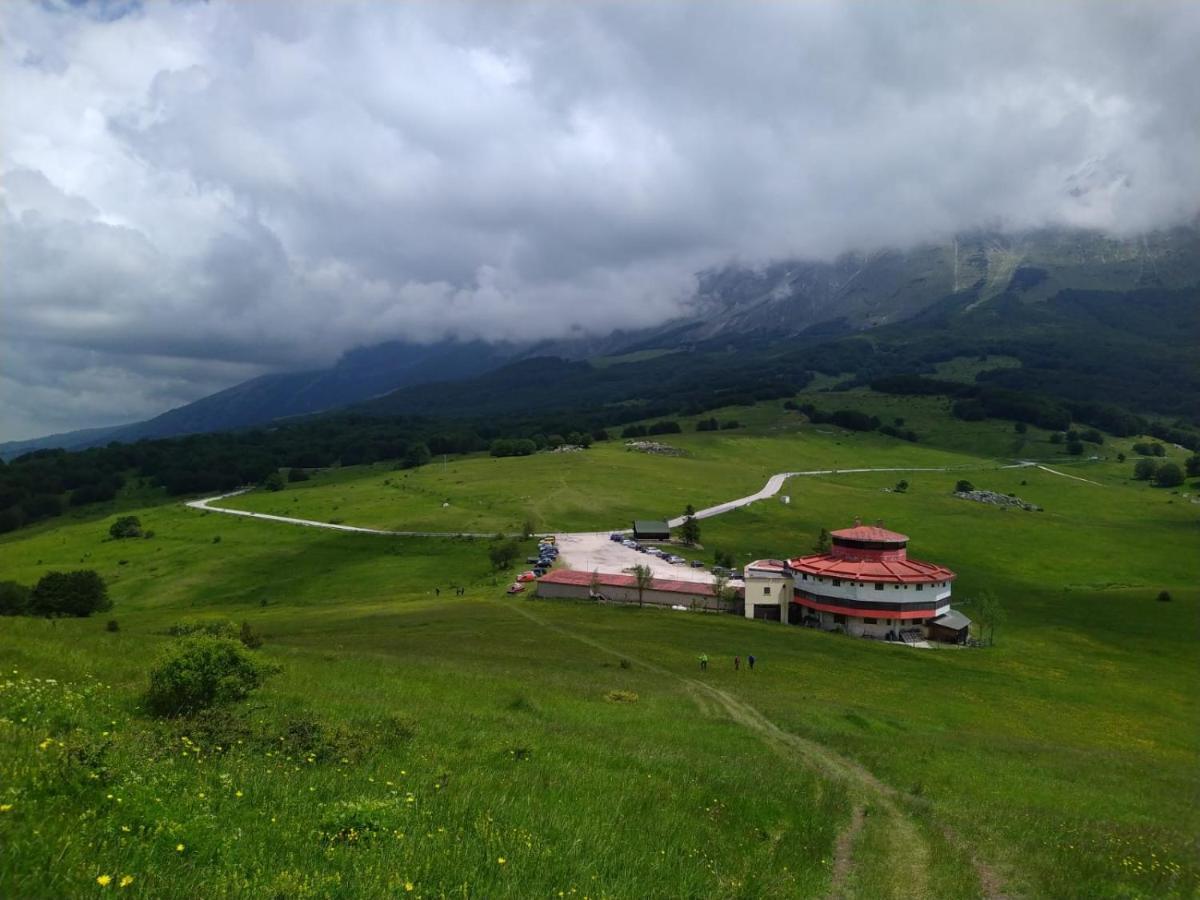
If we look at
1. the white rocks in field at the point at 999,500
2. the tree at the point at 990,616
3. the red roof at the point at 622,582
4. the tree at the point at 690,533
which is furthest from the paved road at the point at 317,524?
the white rocks in field at the point at 999,500

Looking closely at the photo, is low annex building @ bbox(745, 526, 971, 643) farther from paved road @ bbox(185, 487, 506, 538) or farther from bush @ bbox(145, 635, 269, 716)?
bush @ bbox(145, 635, 269, 716)

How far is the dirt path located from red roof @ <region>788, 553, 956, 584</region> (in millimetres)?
54346

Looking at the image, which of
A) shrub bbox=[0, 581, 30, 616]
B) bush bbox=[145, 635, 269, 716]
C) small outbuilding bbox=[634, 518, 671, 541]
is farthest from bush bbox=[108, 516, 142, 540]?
bush bbox=[145, 635, 269, 716]

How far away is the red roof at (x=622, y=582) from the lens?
305 feet

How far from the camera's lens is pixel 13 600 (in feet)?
319

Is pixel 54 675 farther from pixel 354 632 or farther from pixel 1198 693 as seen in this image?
pixel 1198 693

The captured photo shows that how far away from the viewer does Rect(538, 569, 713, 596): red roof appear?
92.9 meters

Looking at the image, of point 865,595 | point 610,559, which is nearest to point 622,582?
point 610,559

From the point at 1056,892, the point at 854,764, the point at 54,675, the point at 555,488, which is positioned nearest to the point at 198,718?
the point at 54,675

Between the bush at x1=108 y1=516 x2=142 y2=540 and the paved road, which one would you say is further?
the bush at x1=108 y1=516 x2=142 y2=540

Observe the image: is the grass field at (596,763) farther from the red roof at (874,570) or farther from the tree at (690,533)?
the tree at (690,533)

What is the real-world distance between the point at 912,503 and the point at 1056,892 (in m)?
181

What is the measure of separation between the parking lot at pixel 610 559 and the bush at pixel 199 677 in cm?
8191

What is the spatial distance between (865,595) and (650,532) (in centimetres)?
5318
